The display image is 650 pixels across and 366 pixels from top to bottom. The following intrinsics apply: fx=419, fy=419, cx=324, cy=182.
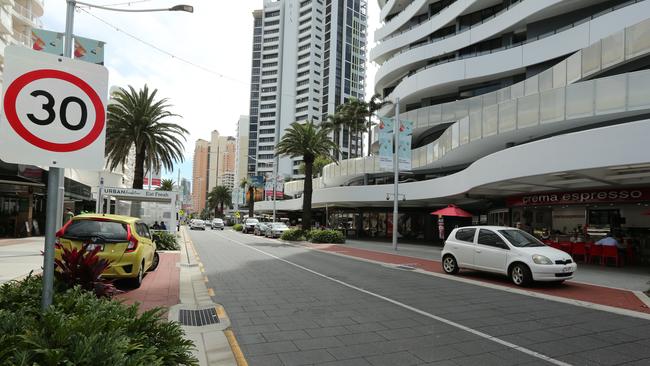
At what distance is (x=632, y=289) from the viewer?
1199cm

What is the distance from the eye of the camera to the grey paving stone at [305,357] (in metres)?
5.33

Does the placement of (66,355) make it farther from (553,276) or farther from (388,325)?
(553,276)

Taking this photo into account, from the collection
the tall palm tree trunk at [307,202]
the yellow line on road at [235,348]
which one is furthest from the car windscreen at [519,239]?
the tall palm tree trunk at [307,202]

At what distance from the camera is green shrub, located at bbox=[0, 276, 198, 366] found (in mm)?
3152

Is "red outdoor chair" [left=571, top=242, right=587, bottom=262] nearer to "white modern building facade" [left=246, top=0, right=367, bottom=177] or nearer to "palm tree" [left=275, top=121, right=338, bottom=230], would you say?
"palm tree" [left=275, top=121, right=338, bottom=230]

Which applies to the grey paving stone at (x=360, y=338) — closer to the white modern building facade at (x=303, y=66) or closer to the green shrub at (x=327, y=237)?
the green shrub at (x=327, y=237)

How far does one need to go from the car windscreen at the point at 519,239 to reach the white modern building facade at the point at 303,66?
390 ft

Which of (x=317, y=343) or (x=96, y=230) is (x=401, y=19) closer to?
(x=96, y=230)

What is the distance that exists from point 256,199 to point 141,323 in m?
89.9

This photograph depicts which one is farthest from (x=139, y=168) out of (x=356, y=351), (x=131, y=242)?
(x=356, y=351)

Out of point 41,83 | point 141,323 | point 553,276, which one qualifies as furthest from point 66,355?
point 553,276

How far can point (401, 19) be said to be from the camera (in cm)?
4528

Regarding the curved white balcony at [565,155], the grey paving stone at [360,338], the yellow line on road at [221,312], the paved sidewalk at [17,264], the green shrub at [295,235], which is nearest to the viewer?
the grey paving stone at [360,338]

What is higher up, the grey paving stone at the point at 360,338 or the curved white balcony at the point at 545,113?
the curved white balcony at the point at 545,113
